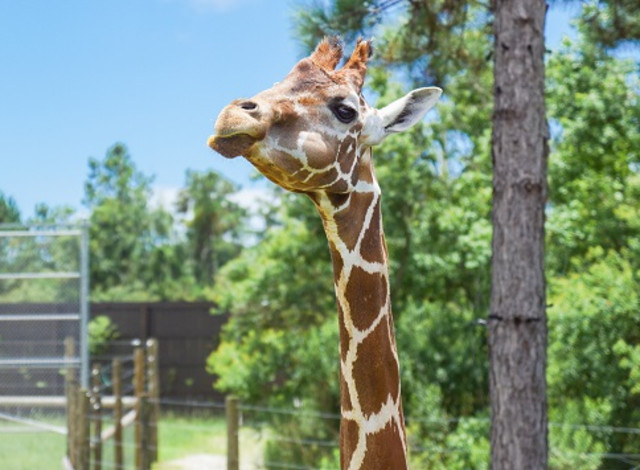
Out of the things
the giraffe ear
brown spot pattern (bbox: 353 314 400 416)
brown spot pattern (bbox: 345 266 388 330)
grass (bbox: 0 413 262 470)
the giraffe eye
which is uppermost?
the giraffe ear

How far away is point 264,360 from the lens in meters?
8.10

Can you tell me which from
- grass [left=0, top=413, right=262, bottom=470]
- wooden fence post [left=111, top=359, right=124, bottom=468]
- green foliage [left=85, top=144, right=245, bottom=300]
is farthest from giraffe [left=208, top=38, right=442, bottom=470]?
green foliage [left=85, top=144, right=245, bottom=300]

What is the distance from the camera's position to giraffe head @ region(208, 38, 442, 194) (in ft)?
4.83

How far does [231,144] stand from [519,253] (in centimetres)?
228

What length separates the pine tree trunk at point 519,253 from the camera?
349cm

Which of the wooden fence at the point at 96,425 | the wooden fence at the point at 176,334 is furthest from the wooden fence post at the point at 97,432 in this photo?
the wooden fence at the point at 176,334

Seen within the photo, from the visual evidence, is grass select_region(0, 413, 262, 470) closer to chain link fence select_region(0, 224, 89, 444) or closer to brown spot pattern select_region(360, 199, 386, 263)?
chain link fence select_region(0, 224, 89, 444)

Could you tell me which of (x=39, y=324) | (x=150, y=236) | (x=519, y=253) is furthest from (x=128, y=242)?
(x=519, y=253)

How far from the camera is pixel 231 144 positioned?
1.45 m

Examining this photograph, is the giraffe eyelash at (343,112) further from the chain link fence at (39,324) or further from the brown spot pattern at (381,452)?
the chain link fence at (39,324)

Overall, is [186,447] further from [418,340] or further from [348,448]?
[348,448]

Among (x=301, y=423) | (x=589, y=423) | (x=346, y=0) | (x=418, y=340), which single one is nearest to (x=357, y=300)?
(x=346, y=0)

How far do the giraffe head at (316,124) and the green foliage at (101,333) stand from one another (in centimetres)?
1189

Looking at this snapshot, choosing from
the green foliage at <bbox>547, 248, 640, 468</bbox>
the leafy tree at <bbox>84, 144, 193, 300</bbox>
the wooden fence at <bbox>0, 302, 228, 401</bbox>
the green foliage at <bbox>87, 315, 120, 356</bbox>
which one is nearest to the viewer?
the green foliage at <bbox>547, 248, 640, 468</bbox>
